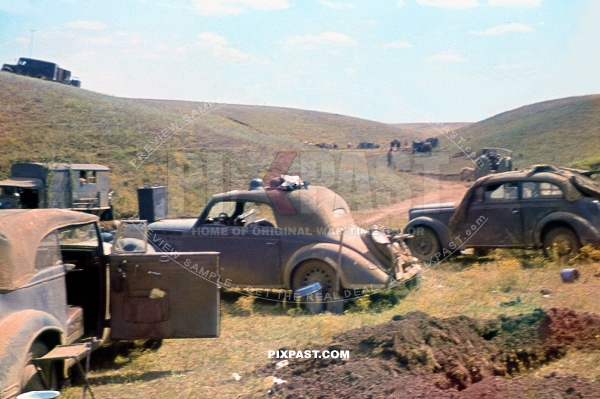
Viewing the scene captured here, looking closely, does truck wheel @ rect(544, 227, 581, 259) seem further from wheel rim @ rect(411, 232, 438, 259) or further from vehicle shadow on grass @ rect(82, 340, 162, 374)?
vehicle shadow on grass @ rect(82, 340, 162, 374)

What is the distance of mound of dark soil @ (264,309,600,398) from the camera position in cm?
450

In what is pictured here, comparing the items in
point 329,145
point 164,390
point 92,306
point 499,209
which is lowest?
point 164,390

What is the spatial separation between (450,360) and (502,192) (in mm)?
6019

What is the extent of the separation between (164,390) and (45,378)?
926 millimetres

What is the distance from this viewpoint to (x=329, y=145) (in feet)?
104

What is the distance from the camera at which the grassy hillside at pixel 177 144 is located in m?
21.8

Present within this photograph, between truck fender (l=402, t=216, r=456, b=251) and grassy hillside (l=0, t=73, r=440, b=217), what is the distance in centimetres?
691

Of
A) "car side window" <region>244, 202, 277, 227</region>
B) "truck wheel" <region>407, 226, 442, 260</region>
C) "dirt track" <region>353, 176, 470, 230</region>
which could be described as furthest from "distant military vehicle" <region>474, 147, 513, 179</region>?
"car side window" <region>244, 202, 277, 227</region>

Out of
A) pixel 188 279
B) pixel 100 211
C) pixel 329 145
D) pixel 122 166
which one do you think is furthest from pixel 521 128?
pixel 188 279

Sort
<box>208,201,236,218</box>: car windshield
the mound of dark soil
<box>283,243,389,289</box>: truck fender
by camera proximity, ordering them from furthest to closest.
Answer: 1. <box>208,201,236,218</box>: car windshield
2. <box>283,243,389,289</box>: truck fender
3. the mound of dark soil

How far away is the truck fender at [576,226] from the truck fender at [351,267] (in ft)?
11.9

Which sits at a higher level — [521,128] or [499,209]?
[521,128]

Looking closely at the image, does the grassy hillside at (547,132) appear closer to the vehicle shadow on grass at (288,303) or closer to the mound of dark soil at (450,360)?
the vehicle shadow on grass at (288,303)

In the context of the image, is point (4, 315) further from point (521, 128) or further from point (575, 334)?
point (521, 128)
